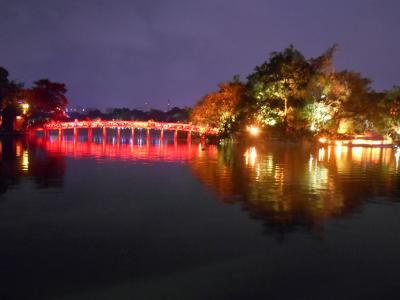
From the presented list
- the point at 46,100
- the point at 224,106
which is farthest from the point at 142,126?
the point at 224,106

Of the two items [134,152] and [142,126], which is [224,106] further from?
[142,126]

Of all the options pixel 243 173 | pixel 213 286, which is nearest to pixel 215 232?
pixel 213 286

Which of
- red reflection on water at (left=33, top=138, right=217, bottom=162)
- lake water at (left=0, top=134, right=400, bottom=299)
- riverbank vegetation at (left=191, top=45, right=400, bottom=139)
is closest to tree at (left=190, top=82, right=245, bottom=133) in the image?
riverbank vegetation at (left=191, top=45, right=400, bottom=139)

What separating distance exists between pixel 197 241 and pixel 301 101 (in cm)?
4702

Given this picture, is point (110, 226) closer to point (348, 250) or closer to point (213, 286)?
point (213, 286)

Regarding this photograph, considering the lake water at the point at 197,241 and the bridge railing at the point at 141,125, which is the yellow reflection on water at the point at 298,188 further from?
the bridge railing at the point at 141,125

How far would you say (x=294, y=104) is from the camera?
2119 inches

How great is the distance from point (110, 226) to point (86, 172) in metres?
11.6

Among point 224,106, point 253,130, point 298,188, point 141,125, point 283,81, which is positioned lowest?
point 298,188

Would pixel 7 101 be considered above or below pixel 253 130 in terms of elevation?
above

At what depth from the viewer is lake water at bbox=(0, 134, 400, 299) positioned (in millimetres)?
6648

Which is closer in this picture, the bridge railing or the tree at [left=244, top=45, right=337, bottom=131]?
the tree at [left=244, top=45, right=337, bottom=131]

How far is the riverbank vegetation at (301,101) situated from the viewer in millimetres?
53969

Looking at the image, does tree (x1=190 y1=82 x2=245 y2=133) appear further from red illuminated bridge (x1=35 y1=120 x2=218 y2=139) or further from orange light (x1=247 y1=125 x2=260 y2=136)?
orange light (x1=247 y1=125 x2=260 y2=136)
